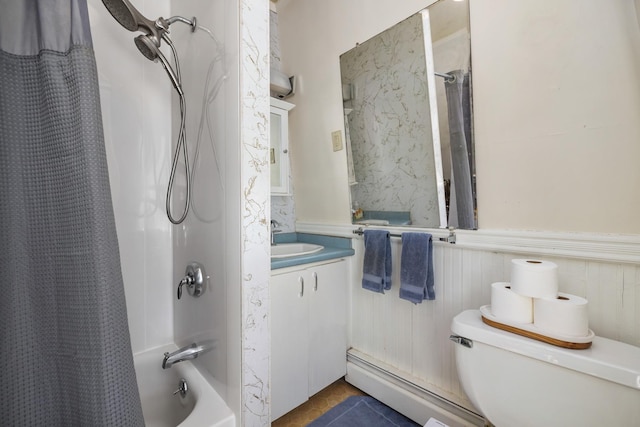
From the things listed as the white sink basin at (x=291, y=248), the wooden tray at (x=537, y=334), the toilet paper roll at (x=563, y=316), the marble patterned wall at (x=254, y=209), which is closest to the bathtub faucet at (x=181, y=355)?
the marble patterned wall at (x=254, y=209)

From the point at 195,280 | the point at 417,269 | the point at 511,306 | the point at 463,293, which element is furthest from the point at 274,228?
the point at 511,306

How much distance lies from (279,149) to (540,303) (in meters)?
1.66

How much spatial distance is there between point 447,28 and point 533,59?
0.43m

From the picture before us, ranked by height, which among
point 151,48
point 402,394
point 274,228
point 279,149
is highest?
point 151,48

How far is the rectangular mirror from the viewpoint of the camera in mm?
1293

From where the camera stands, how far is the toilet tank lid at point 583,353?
740 mm

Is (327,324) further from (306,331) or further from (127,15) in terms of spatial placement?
(127,15)

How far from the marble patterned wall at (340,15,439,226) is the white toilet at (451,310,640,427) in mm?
653

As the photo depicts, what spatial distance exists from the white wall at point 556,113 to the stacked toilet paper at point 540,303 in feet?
0.91

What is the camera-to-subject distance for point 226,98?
0.90 m

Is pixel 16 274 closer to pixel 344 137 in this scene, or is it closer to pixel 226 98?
pixel 226 98

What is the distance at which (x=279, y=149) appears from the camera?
1.97 m

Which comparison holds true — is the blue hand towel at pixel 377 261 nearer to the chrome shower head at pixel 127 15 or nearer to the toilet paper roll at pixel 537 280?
the toilet paper roll at pixel 537 280

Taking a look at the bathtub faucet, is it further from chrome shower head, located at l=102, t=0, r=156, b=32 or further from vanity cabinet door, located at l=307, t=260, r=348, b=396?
chrome shower head, located at l=102, t=0, r=156, b=32
